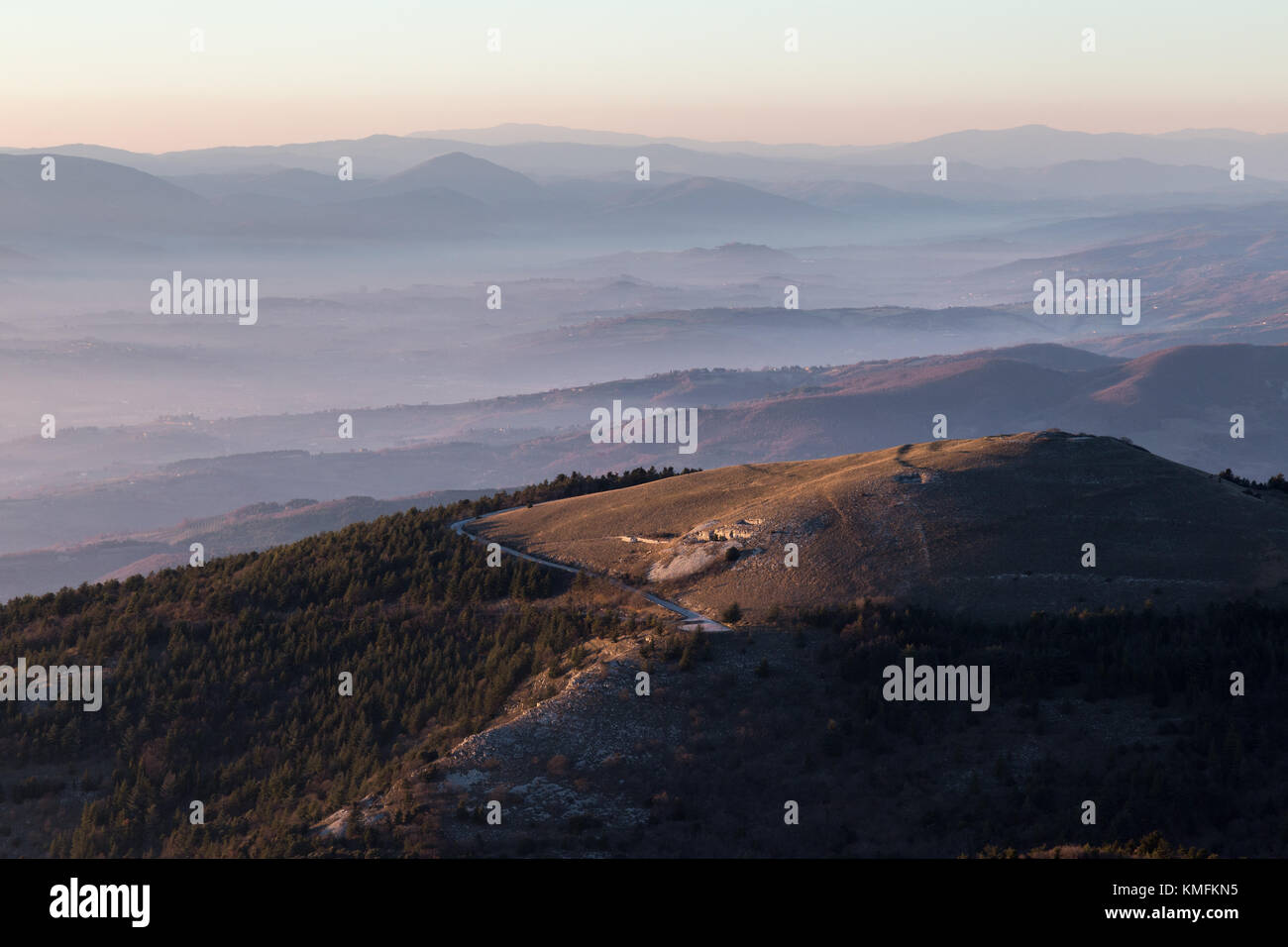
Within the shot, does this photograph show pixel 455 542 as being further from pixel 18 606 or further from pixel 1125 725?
pixel 1125 725

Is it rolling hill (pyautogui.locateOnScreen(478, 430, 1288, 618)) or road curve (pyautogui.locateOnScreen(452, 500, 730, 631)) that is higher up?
rolling hill (pyautogui.locateOnScreen(478, 430, 1288, 618))

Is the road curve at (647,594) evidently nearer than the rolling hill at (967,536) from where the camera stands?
Yes

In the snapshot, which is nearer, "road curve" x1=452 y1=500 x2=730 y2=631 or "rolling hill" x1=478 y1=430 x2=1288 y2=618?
"road curve" x1=452 y1=500 x2=730 y2=631

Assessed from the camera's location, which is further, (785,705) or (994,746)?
(785,705)

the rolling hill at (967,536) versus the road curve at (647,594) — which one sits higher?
the rolling hill at (967,536)

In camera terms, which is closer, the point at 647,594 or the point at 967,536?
the point at 967,536

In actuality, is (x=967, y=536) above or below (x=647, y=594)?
above
